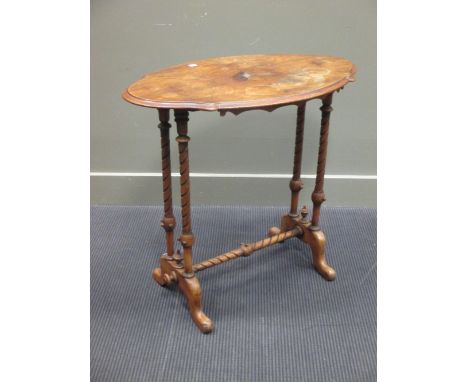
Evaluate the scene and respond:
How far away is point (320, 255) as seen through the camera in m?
2.26

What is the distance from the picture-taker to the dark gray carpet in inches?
70.2

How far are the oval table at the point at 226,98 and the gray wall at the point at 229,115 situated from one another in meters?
0.56

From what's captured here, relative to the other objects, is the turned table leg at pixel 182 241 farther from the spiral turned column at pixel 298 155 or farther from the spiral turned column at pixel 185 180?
the spiral turned column at pixel 298 155

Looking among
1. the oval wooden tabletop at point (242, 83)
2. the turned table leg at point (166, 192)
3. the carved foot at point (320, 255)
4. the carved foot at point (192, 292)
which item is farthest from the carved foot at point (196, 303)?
the oval wooden tabletop at point (242, 83)

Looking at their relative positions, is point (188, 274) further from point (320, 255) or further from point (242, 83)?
point (242, 83)

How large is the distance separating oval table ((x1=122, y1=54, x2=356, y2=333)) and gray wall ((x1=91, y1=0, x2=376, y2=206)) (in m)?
0.56

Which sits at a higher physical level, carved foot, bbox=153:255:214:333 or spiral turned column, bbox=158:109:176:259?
spiral turned column, bbox=158:109:176:259

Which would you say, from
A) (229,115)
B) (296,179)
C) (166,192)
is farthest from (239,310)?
(229,115)

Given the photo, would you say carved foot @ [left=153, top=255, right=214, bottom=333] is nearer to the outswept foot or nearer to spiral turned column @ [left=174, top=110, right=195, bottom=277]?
spiral turned column @ [left=174, top=110, right=195, bottom=277]

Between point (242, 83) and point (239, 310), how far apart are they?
36.7 inches

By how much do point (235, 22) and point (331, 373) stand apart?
5.83 ft

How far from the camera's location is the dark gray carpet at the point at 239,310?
1784mm

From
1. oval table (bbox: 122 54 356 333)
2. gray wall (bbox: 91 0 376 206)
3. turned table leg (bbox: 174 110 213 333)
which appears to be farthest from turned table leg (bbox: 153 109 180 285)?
gray wall (bbox: 91 0 376 206)

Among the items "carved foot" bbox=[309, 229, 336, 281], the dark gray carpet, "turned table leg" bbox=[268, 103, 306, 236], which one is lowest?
the dark gray carpet
